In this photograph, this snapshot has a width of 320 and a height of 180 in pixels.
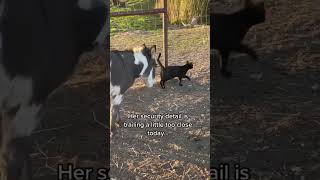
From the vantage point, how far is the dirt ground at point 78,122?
404 centimetres

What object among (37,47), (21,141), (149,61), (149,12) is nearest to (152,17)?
(149,12)

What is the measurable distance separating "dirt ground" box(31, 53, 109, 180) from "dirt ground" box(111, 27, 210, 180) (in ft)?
0.43

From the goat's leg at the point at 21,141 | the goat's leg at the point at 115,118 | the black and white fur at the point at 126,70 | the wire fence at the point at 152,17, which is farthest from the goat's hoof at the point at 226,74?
the goat's leg at the point at 21,141

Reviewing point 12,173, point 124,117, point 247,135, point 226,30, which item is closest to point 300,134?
point 247,135

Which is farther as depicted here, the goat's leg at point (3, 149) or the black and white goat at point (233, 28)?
the goat's leg at point (3, 149)

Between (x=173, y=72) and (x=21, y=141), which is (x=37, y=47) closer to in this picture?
(x=21, y=141)

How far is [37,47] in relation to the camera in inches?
159

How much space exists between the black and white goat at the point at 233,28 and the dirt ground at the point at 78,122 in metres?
0.74

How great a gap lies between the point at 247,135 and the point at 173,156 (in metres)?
0.49

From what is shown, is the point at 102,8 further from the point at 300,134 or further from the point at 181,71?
the point at 300,134

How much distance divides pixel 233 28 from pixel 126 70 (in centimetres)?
73

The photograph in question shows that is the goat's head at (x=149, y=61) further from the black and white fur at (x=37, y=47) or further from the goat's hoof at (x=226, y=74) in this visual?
the goat's hoof at (x=226, y=74)

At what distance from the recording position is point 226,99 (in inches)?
157

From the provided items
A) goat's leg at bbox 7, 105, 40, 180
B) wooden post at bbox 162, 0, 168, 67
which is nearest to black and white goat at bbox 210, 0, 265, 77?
wooden post at bbox 162, 0, 168, 67
